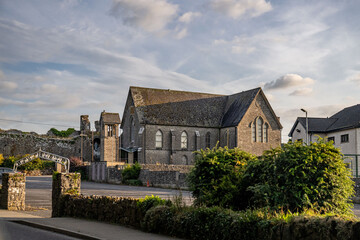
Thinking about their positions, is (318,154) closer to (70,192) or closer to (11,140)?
(70,192)

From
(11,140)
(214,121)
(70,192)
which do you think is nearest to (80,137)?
(11,140)

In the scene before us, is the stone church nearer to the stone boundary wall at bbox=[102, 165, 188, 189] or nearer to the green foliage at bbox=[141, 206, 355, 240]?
the stone boundary wall at bbox=[102, 165, 188, 189]

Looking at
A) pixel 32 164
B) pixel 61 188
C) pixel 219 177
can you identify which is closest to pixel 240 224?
pixel 219 177

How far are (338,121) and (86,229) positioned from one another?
4712 centimetres

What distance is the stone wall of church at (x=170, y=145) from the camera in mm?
57125

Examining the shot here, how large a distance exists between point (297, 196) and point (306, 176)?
589 millimetres

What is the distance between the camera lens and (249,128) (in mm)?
58531

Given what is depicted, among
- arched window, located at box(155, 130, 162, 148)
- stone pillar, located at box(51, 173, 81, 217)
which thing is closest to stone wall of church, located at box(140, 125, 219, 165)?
arched window, located at box(155, 130, 162, 148)

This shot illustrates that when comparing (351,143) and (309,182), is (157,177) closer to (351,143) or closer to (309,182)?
(351,143)

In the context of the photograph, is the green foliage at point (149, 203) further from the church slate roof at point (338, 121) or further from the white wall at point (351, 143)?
the church slate roof at point (338, 121)

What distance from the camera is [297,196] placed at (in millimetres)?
11195

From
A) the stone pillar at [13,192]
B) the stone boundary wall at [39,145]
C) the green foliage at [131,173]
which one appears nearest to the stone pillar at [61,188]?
the stone pillar at [13,192]

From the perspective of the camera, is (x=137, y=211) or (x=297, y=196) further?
(x=137, y=211)

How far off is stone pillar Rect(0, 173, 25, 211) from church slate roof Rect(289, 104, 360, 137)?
39.3 meters
